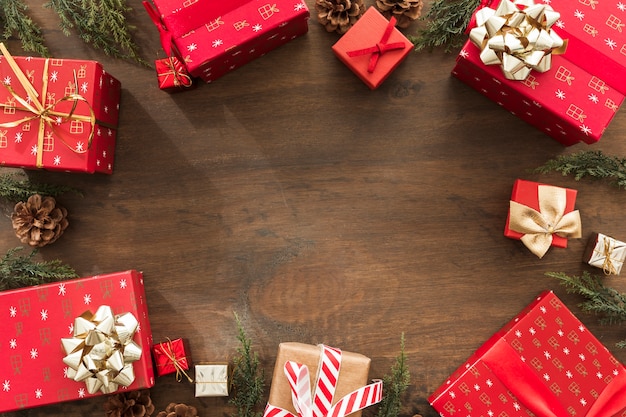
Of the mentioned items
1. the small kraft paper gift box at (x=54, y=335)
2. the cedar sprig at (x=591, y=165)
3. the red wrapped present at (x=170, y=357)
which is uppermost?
the cedar sprig at (x=591, y=165)

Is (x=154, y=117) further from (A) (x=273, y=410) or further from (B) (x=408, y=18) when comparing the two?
(A) (x=273, y=410)

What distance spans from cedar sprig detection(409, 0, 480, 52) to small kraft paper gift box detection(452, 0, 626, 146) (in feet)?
0.67

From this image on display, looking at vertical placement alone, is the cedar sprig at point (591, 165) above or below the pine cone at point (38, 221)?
above

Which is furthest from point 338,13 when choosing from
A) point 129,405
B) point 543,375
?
point 129,405

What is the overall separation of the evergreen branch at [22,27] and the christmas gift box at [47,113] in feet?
0.60

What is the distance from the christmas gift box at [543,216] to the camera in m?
1.70

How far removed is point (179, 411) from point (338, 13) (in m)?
1.54

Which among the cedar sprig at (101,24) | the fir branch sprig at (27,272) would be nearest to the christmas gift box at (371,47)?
the cedar sprig at (101,24)

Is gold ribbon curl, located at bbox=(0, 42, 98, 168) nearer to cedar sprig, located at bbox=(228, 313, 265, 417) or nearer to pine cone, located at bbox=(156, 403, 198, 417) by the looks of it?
cedar sprig, located at bbox=(228, 313, 265, 417)

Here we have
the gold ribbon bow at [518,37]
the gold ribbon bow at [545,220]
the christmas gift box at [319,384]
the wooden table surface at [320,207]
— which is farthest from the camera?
the wooden table surface at [320,207]

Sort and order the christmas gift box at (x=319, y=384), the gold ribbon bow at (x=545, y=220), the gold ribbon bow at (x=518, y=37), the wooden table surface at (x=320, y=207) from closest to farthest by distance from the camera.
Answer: the gold ribbon bow at (x=518, y=37), the christmas gift box at (x=319, y=384), the gold ribbon bow at (x=545, y=220), the wooden table surface at (x=320, y=207)

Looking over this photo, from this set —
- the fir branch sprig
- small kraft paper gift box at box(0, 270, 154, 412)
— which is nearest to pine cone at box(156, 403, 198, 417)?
small kraft paper gift box at box(0, 270, 154, 412)

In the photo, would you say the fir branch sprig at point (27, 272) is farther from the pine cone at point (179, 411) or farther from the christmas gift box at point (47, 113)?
the pine cone at point (179, 411)

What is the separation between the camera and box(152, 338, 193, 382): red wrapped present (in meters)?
1.72
